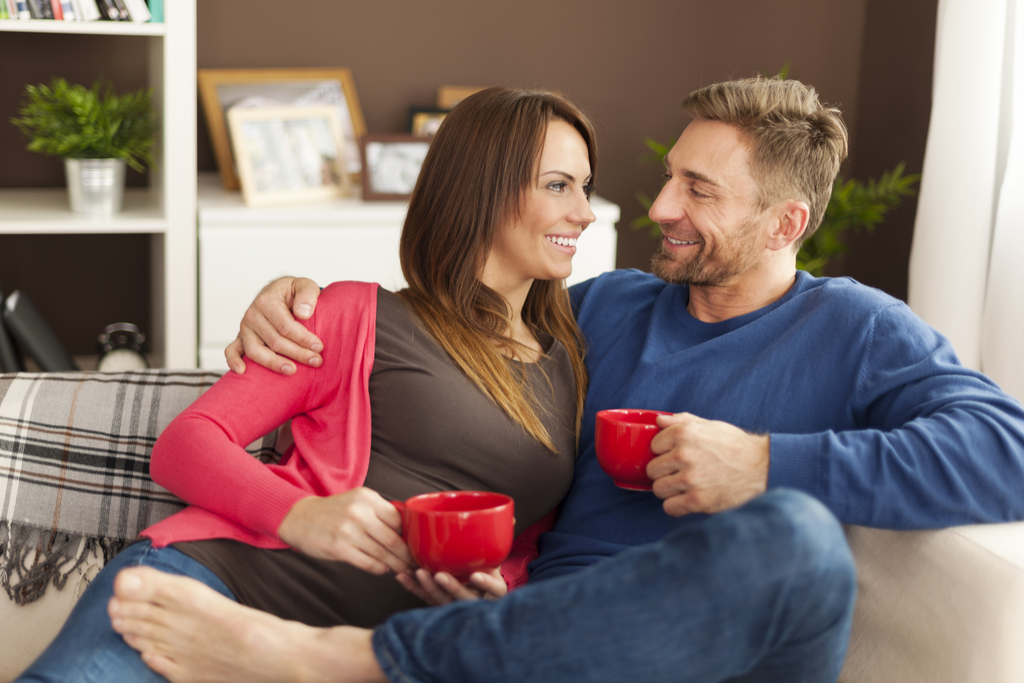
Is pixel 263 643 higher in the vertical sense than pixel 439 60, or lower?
lower

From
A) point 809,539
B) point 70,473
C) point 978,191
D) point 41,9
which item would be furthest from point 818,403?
point 41,9

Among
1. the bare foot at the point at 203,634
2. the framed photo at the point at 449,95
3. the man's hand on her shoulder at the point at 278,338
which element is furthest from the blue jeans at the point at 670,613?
the framed photo at the point at 449,95

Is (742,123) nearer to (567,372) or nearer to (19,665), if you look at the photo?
(567,372)

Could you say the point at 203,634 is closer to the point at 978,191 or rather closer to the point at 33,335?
the point at 33,335

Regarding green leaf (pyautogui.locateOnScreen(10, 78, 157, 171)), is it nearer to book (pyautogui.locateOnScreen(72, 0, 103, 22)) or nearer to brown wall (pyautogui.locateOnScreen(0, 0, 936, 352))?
book (pyautogui.locateOnScreen(72, 0, 103, 22))

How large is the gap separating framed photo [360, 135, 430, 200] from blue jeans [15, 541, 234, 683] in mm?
1518

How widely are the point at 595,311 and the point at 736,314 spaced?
25cm

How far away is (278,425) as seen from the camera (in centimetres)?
130

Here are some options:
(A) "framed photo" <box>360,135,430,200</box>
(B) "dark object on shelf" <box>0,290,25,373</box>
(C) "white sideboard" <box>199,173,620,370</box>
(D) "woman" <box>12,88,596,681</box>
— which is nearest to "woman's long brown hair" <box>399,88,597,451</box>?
(D) "woman" <box>12,88,596,681</box>

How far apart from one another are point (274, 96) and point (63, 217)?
2.21ft

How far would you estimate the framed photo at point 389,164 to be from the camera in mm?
2486

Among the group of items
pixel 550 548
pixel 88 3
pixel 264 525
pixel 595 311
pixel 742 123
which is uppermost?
pixel 88 3

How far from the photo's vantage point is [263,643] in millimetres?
1010

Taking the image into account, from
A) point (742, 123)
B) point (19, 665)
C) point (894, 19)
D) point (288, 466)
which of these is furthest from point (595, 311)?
point (894, 19)
